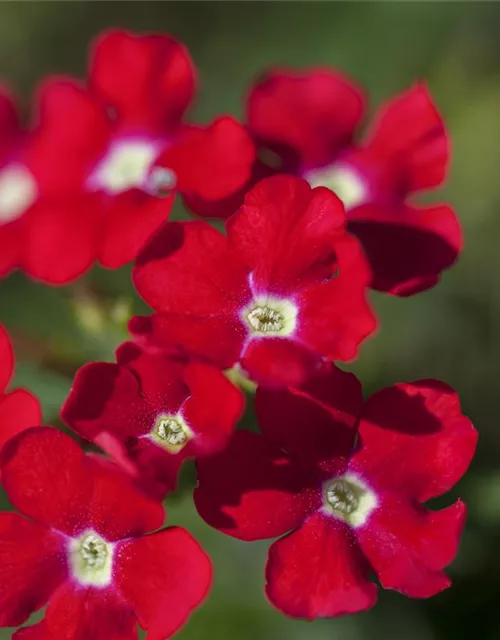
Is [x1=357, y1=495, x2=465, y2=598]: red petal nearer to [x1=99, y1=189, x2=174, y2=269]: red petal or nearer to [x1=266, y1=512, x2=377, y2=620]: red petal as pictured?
[x1=266, y1=512, x2=377, y2=620]: red petal

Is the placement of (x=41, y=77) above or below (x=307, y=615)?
below

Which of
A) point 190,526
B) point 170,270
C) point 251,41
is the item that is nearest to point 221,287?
point 170,270

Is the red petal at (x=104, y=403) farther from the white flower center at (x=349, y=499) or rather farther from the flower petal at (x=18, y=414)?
the white flower center at (x=349, y=499)

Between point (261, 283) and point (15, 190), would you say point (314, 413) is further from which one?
point (15, 190)

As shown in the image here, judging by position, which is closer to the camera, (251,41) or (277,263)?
(277,263)

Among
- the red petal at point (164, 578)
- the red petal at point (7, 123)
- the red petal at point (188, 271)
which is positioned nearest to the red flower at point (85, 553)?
the red petal at point (164, 578)

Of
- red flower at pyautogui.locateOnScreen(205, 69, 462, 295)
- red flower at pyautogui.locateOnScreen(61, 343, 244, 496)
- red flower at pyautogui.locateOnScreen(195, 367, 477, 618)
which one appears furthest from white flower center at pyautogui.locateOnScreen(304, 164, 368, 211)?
red flower at pyautogui.locateOnScreen(61, 343, 244, 496)

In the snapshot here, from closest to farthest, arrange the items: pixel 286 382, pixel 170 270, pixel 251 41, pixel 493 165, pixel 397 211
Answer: pixel 286 382
pixel 170 270
pixel 397 211
pixel 493 165
pixel 251 41

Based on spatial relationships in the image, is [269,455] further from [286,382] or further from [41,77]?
[41,77]
